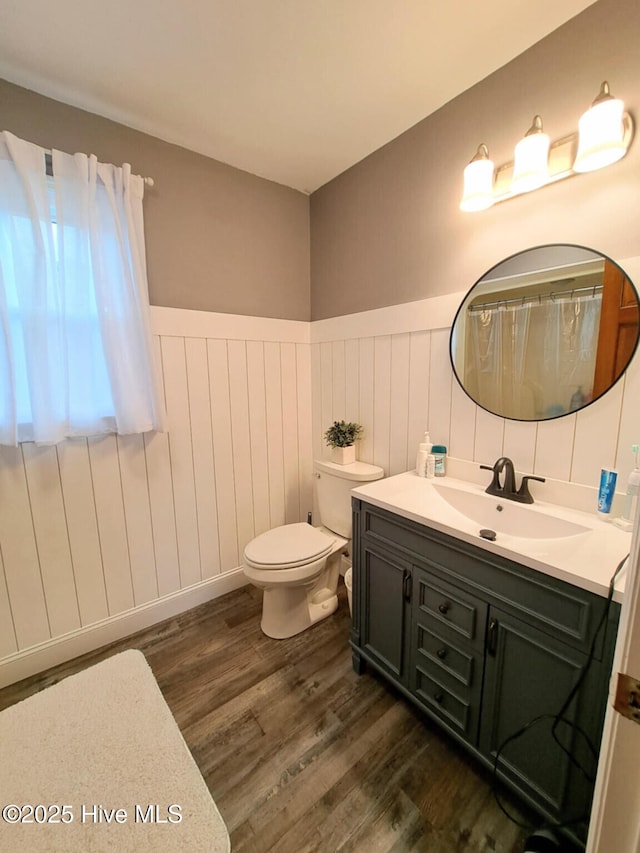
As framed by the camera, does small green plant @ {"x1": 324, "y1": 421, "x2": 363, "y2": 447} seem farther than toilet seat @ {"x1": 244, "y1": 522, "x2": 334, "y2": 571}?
Yes

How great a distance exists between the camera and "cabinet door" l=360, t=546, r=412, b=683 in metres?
1.28

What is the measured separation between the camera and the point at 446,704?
45.9 inches

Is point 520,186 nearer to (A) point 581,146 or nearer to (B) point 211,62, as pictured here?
(A) point 581,146

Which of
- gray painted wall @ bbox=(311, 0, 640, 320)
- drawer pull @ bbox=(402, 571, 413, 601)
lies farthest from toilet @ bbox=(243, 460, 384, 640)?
gray painted wall @ bbox=(311, 0, 640, 320)

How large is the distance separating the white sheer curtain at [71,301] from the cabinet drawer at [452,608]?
1384mm

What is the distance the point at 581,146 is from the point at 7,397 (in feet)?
6.97

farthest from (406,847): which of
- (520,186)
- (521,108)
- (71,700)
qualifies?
(521,108)

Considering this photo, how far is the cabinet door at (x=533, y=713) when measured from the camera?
862 millimetres

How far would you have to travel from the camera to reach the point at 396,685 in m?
1.34

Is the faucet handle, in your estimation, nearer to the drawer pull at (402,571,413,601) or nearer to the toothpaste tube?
the toothpaste tube

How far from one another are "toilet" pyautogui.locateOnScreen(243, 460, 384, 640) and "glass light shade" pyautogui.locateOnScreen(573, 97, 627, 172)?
4.63 ft

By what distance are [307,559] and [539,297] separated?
1427mm

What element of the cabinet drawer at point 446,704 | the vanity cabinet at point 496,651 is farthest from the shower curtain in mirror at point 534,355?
the cabinet drawer at point 446,704

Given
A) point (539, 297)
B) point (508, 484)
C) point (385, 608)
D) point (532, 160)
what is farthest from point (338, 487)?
point (532, 160)
